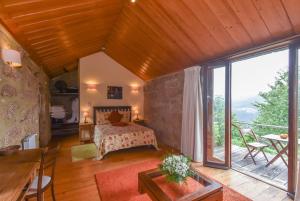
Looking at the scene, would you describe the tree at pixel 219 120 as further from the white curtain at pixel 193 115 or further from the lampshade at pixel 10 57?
the lampshade at pixel 10 57

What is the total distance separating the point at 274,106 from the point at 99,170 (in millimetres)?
4497

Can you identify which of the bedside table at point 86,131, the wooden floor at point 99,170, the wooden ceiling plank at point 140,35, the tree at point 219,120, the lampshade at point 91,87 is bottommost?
the wooden floor at point 99,170

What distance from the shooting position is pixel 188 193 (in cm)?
184

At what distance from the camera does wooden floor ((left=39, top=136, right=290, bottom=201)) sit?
7.75ft

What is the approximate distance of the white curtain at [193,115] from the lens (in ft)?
12.1

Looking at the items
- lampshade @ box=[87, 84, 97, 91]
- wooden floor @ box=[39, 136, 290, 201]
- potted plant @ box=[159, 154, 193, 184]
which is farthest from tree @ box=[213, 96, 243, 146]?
lampshade @ box=[87, 84, 97, 91]

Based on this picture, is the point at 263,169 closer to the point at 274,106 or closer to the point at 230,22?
the point at 274,106

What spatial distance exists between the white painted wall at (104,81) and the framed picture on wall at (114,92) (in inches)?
4.7

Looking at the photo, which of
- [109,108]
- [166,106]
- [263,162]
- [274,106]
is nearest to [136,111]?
[109,108]

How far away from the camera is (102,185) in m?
2.63

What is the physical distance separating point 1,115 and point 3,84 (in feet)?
1.41

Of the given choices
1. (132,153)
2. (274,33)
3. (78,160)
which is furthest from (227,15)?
(78,160)

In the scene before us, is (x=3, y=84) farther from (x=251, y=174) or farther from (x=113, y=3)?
(x=251, y=174)

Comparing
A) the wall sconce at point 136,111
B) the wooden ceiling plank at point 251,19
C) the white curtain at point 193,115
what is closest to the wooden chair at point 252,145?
the white curtain at point 193,115
